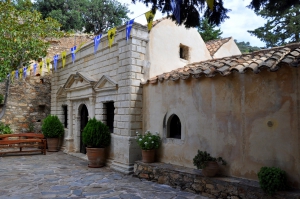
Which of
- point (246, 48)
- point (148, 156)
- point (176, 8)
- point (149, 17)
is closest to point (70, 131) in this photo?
point (148, 156)

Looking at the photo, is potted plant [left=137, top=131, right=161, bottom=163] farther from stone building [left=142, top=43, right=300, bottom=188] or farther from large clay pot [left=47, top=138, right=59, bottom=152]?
large clay pot [left=47, top=138, right=59, bottom=152]

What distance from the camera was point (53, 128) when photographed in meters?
11.4

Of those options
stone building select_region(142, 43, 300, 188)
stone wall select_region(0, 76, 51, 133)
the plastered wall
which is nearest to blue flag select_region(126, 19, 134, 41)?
stone building select_region(142, 43, 300, 188)

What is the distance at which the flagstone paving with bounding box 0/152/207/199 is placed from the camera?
546 cm

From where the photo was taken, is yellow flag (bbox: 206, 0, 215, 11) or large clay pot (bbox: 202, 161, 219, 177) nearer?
yellow flag (bbox: 206, 0, 215, 11)

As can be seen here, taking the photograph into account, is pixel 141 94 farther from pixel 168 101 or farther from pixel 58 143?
pixel 58 143

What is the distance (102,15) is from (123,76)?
18868 mm

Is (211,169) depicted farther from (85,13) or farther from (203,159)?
(85,13)

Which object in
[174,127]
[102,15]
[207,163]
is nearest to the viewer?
[207,163]

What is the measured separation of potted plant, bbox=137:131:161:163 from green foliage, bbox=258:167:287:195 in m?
3.07

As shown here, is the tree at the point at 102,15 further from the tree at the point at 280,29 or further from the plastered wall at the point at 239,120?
the plastered wall at the point at 239,120

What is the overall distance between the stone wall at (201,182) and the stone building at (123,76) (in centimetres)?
96

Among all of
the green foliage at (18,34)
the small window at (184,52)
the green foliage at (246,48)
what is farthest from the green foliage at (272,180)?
the green foliage at (246,48)

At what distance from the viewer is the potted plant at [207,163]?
5.39 metres
